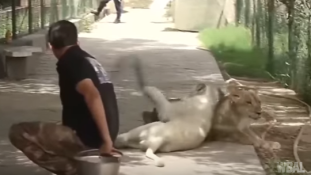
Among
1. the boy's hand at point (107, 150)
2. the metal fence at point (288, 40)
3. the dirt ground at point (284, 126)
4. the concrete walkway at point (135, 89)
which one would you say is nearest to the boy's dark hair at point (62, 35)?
the boy's hand at point (107, 150)

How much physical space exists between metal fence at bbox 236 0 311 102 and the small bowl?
4.61m

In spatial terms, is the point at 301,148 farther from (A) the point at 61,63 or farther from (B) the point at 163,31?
(B) the point at 163,31

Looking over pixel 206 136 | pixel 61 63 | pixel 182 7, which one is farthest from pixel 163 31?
pixel 61 63

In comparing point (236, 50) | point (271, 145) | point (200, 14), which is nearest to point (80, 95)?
point (271, 145)

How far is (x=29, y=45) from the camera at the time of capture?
11664 mm

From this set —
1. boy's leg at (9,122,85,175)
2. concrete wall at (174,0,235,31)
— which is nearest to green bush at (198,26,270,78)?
concrete wall at (174,0,235,31)

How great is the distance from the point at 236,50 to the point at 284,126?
20.8ft

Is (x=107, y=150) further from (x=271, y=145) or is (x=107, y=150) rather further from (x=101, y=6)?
(x=101, y=6)

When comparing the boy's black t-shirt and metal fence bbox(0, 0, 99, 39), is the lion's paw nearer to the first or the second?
the boy's black t-shirt

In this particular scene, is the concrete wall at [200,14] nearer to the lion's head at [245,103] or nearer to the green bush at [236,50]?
the green bush at [236,50]

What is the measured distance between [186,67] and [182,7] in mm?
7429

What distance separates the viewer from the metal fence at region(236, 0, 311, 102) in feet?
29.0

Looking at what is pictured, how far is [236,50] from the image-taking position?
13.6 metres

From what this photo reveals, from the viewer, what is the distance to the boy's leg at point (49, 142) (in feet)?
15.4
